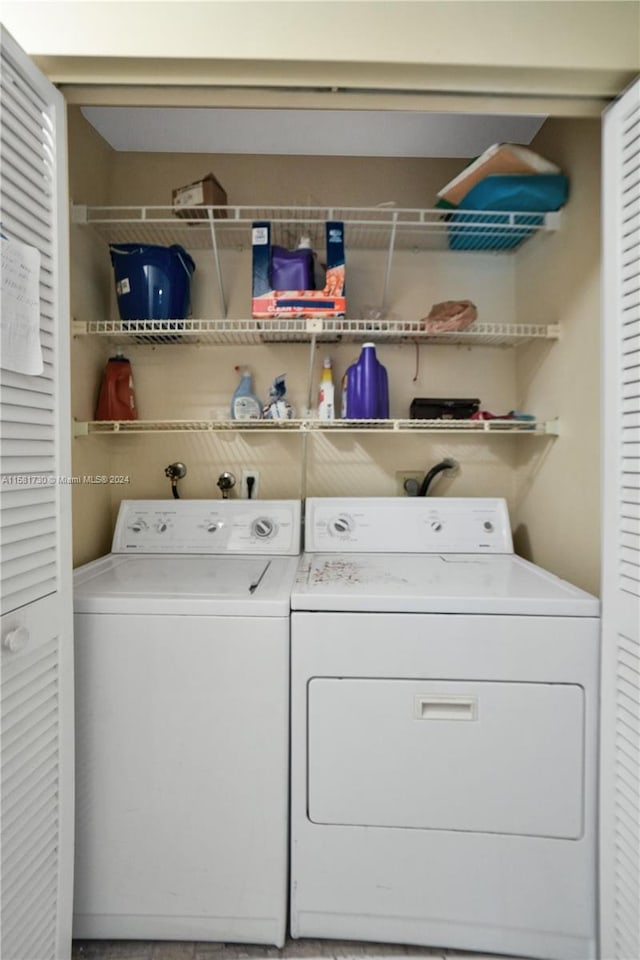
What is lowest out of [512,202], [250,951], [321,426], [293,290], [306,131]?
[250,951]

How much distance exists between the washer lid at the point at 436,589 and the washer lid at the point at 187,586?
0.27 ft

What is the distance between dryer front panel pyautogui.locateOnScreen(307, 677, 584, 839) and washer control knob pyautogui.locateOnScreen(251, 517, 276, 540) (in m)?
0.70

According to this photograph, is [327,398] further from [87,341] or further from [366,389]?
[87,341]


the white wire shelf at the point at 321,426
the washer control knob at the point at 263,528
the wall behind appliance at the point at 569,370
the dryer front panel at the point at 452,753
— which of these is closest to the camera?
the dryer front panel at the point at 452,753

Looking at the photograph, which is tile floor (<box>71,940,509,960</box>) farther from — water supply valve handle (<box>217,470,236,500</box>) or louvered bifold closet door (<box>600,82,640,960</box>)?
water supply valve handle (<box>217,470,236,500</box>)

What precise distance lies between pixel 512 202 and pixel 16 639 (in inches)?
78.1

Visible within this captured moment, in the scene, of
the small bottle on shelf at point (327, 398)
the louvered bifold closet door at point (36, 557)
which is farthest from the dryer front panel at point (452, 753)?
the small bottle on shelf at point (327, 398)

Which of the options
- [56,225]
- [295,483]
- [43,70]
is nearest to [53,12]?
[43,70]

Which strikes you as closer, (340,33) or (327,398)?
(340,33)

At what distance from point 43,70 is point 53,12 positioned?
0.36 ft

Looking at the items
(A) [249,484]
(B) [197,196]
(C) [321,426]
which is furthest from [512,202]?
(A) [249,484]

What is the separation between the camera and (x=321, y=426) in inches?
74.8

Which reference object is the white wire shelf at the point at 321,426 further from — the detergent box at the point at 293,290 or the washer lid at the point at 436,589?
the washer lid at the point at 436,589

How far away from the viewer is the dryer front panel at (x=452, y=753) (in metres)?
1.26
